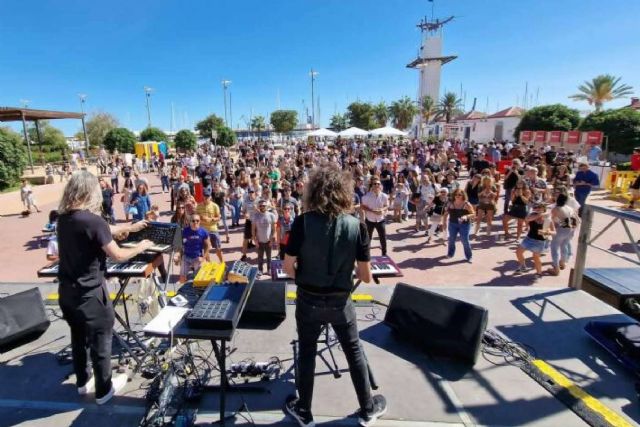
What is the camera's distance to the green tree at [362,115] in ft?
201

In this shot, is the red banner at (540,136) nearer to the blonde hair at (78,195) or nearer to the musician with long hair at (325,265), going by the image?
the musician with long hair at (325,265)

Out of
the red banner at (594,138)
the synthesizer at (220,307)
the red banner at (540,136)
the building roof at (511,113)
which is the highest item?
the building roof at (511,113)

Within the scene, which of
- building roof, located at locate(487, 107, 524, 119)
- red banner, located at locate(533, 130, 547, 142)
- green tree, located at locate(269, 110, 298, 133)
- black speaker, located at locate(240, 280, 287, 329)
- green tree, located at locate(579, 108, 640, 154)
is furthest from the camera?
green tree, located at locate(269, 110, 298, 133)

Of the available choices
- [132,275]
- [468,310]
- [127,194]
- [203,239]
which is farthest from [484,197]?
[127,194]

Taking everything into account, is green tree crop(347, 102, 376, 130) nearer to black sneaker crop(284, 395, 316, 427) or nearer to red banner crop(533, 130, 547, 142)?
red banner crop(533, 130, 547, 142)

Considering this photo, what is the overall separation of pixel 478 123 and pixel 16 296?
51504 millimetres

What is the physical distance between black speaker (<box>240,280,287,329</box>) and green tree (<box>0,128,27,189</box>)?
21.5 metres

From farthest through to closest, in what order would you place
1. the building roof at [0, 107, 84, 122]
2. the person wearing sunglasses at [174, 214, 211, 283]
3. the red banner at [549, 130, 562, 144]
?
1. the red banner at [549, 130, 562, 144]
2. the building roof at [0, 107, 84, 122]
3. the person wearing sunglasses at [174, 214, 211, 283]

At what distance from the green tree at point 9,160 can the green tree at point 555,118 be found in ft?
133

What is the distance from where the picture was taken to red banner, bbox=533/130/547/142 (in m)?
31.4

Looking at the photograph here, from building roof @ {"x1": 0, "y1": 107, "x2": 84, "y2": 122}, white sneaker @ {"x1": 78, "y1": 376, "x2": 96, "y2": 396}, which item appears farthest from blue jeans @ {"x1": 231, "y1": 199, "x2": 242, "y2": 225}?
building roof @ {"x1": 0, "y1": 107, "x2": 84, "y2": 122}

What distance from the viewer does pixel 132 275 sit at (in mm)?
3441

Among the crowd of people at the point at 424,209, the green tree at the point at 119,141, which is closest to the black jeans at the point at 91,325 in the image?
the crowd of people at the point at 424,209

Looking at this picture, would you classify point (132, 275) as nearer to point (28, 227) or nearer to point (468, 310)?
point (468, 310)
